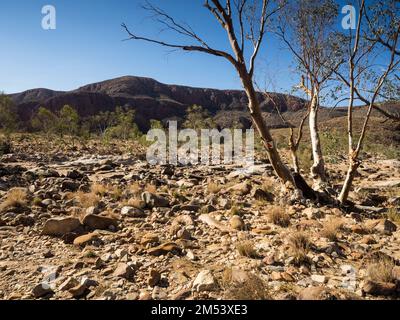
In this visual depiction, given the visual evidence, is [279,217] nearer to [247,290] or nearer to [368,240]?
[368,240]

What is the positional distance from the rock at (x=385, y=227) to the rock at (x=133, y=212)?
148 inches

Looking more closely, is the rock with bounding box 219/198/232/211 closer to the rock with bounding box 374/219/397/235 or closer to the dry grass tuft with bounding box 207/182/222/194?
the dry grass tuft with bounding box 207/182/222/194

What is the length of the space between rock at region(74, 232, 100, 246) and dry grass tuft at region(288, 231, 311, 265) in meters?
2.60

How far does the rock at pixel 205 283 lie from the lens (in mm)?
2838

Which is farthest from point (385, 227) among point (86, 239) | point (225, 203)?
point (86, 239)

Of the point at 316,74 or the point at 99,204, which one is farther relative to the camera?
the point at 316,74

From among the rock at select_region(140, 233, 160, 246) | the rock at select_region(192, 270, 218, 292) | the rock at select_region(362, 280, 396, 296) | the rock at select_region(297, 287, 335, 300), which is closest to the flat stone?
the rock at select_region(140, 233, 160, 246)

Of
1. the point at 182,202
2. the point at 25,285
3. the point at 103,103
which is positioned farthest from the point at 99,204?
the point at 103,103

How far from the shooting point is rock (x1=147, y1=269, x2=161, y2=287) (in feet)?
9.89

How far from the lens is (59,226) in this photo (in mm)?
4422

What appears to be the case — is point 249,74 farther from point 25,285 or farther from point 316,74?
point 25,285

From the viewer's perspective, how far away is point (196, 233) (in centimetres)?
443

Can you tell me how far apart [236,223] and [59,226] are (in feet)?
8.81
